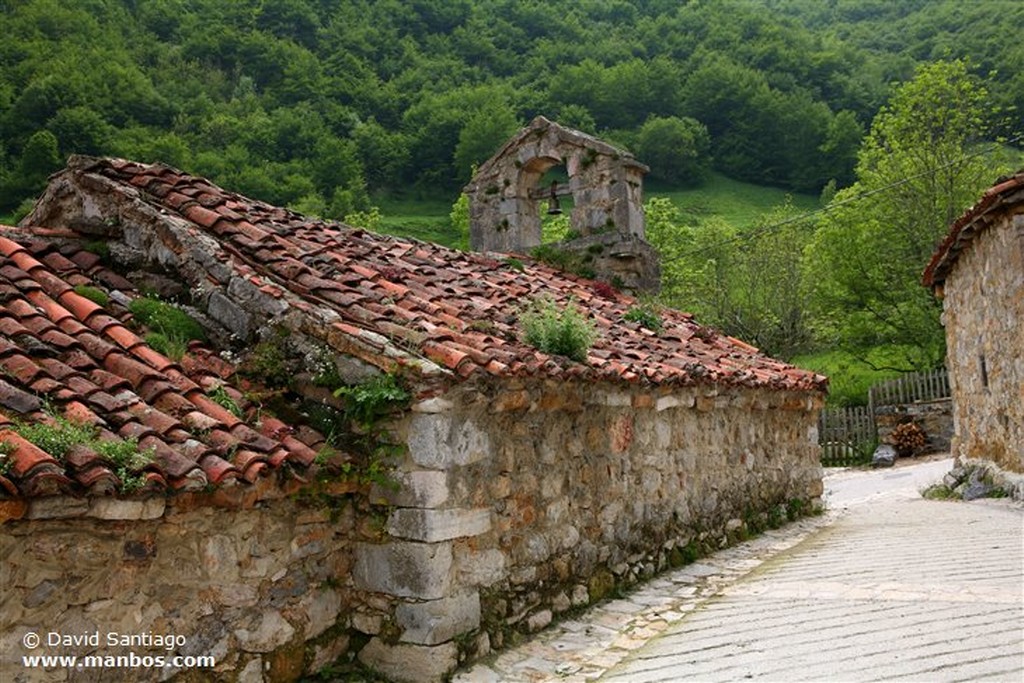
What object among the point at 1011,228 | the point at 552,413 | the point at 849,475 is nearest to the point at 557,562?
the point at 552,413

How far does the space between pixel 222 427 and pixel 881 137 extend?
28627 millimetres

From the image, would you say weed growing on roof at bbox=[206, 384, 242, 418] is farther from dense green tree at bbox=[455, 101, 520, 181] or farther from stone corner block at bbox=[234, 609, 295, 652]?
dense green tree at bbox=[455, 101, 520, 181]

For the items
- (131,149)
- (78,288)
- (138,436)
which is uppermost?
(131,149)

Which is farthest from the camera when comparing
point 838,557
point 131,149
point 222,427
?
point 131,149

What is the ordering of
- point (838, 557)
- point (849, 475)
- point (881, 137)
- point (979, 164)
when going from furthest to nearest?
1. point (881, 137)
2. point (979, 164)
3. point (849, 475)
4. point (838, 557)

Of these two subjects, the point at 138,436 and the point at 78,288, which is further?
the point at 78,288

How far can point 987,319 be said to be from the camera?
11.9m

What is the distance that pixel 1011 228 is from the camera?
10.3m

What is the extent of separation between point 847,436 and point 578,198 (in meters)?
14.2

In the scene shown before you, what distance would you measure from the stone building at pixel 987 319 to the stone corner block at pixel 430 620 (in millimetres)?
8867

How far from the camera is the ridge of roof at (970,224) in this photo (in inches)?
389

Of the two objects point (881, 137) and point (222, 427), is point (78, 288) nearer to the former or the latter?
point (222, 427)

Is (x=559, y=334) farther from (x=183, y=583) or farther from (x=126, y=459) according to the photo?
(x=126, y=459)

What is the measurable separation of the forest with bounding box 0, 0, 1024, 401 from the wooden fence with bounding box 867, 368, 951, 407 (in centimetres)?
355
